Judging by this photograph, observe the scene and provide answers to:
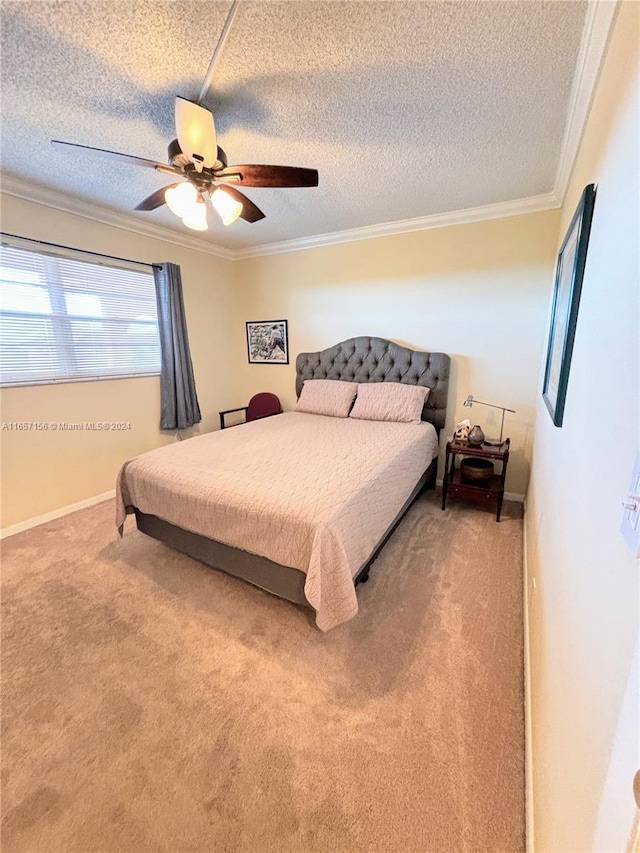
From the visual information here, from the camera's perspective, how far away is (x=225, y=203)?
1820mm

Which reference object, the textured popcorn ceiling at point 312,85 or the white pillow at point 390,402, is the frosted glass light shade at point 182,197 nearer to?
the textured popcorn ceiling at point 312,85

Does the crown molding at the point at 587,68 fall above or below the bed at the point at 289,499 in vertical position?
above

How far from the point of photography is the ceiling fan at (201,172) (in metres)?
1.49

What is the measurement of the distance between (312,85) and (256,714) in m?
2.71

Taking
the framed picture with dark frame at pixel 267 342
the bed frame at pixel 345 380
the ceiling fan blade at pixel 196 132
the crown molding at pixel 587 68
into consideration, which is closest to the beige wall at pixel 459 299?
the bed frame at pixel 345 380

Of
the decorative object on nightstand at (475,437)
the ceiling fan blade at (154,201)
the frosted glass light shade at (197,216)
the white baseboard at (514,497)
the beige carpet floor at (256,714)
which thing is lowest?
the beige carpet floor at (256,714)

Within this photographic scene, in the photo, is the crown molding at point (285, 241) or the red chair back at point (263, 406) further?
the red chair back at point (263, 406)

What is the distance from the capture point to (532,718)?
1.27 metres

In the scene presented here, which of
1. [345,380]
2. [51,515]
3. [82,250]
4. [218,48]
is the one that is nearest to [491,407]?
[345,380]

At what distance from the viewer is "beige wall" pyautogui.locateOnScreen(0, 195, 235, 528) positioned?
269 centimetres

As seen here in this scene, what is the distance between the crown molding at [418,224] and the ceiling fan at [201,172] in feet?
6.00

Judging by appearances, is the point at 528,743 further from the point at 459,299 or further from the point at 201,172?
the point at 459,299

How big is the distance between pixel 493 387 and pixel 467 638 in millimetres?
2167

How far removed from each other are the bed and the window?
1.29m
